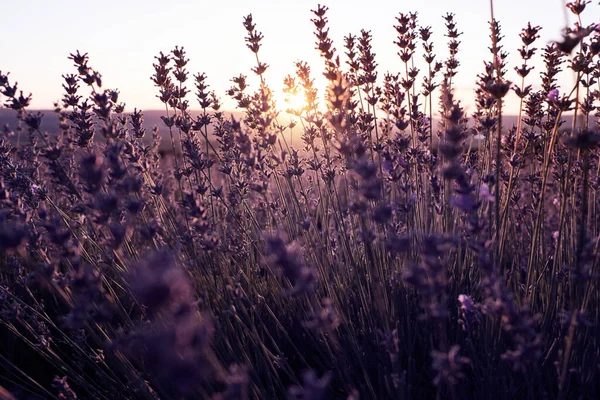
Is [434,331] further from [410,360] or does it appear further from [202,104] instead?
[202,104]

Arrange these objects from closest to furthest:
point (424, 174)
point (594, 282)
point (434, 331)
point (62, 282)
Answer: point (62, 282)
point (594, 282)
point (434, 331)
point (424, 174)

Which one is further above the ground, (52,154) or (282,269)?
(52,154)

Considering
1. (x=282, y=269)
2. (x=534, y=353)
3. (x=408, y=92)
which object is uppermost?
(x=408, y=92)

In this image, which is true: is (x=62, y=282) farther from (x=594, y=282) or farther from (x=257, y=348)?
(x=594, y=282)

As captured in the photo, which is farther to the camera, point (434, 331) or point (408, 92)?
point (408, 92)

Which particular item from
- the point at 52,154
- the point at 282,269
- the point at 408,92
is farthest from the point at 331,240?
the point at 282,269

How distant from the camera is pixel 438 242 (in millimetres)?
1400

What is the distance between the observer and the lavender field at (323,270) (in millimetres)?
1480

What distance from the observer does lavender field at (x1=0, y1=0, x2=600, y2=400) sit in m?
1.48

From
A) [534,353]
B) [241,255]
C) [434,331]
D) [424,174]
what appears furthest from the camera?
[424,174]

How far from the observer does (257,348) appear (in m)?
2.40

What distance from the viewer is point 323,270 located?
2637 millimetres

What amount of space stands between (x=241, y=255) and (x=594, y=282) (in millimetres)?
2127

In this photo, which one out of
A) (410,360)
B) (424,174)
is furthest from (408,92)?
(410,360)
